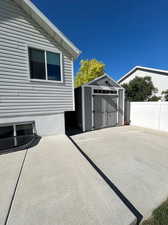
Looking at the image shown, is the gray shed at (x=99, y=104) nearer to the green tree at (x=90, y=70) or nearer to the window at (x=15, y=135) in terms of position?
the window at (x=15, y=135)

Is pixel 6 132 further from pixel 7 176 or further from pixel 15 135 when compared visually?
pixel 7 176

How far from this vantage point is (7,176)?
2.57 meters

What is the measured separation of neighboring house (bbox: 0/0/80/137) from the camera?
4453 mm

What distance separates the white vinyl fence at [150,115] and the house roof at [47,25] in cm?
632

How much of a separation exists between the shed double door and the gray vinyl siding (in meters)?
3.50

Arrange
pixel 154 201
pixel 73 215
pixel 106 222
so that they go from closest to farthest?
1. pixel 106 222
2. pixel 73 215
3. pixel 154 201

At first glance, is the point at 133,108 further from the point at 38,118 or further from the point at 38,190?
the point at 38,190

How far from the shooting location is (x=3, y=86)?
4418 millimetres

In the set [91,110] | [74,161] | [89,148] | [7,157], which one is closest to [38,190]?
[74,161]

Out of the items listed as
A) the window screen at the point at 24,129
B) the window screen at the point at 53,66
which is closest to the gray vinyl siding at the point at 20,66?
the window screen at the point at 53,66

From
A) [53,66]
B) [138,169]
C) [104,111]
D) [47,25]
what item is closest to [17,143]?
[53,66]

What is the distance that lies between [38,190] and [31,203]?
0.99 ft

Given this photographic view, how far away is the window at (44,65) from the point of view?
5004 mm

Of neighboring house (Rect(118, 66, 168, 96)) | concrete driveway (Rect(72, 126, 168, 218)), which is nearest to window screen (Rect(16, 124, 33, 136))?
concrete driveway (Rect(72, 126, 168, 218))
